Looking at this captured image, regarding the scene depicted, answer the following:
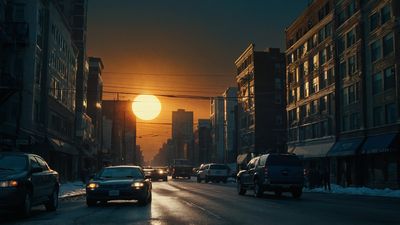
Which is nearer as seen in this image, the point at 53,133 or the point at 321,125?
the point at 53,133

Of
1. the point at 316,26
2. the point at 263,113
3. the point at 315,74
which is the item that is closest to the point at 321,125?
the point at 315,74

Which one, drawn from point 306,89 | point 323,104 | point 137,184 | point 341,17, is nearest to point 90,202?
point 137,184

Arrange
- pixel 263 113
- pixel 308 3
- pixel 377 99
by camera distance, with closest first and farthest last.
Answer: pixel 377 99 < pixel 308 3 < pixel 263 113

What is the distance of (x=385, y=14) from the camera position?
4506 cm

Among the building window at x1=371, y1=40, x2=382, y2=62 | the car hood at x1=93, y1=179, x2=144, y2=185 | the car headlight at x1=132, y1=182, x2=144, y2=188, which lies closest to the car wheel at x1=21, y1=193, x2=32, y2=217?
the car hood at x1=93, y1=179, x2=144, y2=185

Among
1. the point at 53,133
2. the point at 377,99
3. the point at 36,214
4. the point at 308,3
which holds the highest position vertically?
the point at 308,3

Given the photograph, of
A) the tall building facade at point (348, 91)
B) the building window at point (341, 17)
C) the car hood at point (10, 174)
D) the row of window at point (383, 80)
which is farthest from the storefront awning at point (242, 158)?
the car hood at point (10, 174)

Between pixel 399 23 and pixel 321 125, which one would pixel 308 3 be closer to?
pixel 321 125

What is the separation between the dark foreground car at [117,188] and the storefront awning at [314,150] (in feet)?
130

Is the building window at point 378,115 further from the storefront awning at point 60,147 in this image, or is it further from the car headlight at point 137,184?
the car headlight at point 137,184

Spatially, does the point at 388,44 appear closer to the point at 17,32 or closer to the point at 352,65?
the point at 352,65

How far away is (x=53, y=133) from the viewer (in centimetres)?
Result: 4856

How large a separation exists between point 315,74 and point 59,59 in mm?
28684

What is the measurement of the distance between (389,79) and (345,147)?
9.20 metres
